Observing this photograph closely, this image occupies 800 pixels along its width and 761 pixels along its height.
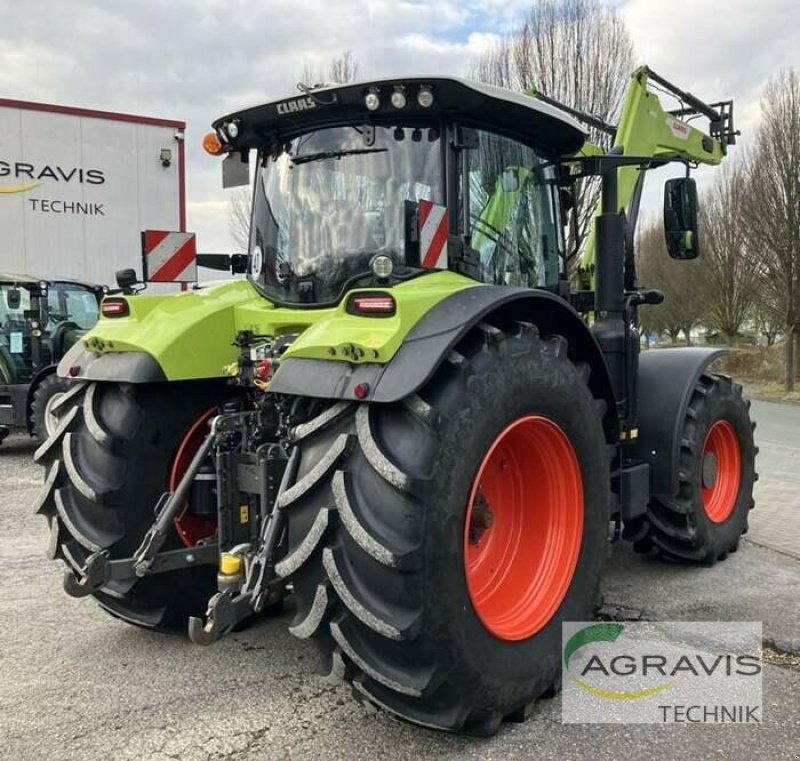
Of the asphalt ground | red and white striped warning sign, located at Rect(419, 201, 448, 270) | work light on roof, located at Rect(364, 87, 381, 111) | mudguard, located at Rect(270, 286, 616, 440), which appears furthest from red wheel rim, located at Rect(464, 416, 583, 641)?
work light on roof, located at Rect(364, 87, 381, 111)

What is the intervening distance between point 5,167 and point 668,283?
28092 mm

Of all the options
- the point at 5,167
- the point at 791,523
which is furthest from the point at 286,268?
the point at 5,167

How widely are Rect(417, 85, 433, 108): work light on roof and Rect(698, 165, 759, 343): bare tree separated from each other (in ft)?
62.5

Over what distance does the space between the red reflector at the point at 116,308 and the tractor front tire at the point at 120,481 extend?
14.7 inches

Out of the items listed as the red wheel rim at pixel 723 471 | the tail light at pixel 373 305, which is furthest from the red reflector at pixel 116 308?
the red wheel rim at pixel 723 471

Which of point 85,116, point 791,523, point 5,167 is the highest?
point 85,116

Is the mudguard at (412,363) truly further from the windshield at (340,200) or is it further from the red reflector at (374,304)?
the windshield at (340,200)

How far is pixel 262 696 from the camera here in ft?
10.6

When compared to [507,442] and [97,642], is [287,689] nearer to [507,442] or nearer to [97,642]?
[97,642]

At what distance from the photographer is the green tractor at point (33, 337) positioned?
32.0ft

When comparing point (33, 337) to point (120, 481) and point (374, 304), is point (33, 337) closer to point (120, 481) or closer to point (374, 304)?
point (120, 481)

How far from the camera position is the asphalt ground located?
283 cm

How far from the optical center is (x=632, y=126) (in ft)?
18.0

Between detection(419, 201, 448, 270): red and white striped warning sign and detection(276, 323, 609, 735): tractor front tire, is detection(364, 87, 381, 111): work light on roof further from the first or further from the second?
detection(276, 323, 609, 735): tractor front tire
